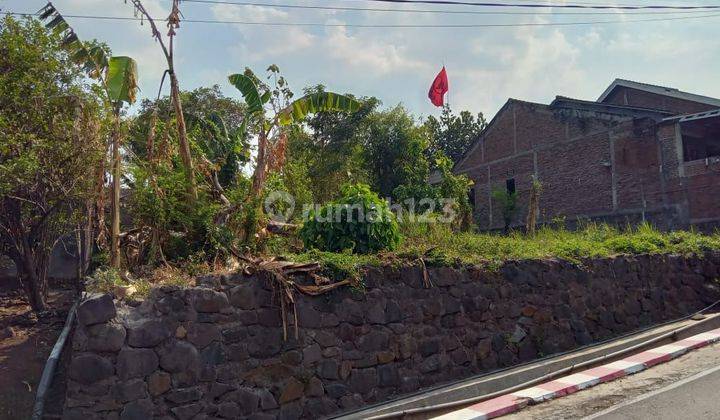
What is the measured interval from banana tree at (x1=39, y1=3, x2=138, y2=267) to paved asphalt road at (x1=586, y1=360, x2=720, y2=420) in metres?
6.55

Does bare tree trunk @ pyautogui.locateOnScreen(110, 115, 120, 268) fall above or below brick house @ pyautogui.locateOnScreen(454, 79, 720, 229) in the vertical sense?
below

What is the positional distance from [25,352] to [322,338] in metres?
4.35

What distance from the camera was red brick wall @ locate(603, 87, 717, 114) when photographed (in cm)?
2440

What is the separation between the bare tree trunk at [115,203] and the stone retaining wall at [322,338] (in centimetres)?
191

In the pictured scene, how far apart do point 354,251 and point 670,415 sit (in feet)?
15.8

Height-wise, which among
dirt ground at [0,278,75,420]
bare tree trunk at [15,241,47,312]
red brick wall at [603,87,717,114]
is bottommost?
dirt ground at [0,278,75,420]

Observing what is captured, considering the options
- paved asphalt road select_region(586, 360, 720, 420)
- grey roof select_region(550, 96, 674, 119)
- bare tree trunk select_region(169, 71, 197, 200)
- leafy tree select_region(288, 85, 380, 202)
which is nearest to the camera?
paved asphalt road select_region(586, 360, 720, 420)

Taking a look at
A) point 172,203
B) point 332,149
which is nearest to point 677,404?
point 172,203

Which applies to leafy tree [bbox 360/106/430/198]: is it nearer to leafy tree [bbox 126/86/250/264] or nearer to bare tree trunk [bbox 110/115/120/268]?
leafy tree [bbox 126/86/250/264]

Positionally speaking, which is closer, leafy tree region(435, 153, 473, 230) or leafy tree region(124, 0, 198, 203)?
leafy tree region(124, 0, 198, 203)

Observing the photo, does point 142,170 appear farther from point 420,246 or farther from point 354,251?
point 420,246

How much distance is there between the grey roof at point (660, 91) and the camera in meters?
23.3

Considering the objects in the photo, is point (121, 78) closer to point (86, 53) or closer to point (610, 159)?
point (86, 53)

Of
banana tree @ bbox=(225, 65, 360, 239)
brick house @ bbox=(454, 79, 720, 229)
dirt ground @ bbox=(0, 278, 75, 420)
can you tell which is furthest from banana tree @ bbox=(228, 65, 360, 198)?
brick house @ bbox=(454, 79, 720, 229)
